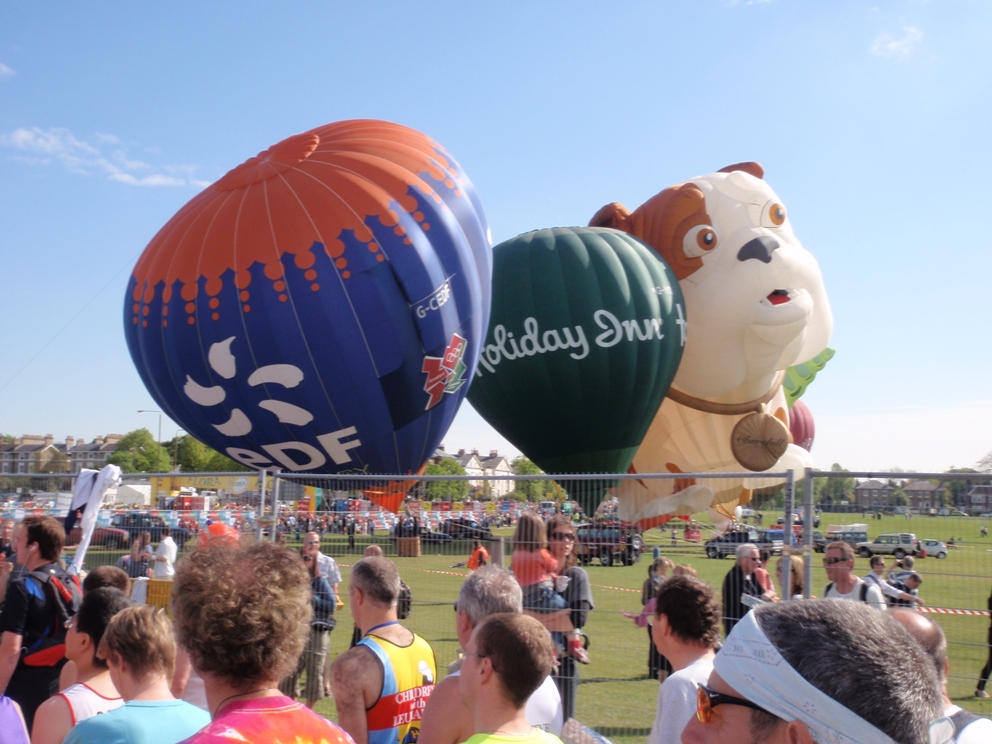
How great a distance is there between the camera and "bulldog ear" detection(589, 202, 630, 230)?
79.0ft

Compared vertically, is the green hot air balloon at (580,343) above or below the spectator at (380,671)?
above

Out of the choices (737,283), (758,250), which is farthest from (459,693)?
(758,250)

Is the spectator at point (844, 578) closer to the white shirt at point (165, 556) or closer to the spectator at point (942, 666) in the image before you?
the spectator at point (942, 666)

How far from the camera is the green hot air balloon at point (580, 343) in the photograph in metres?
19.7

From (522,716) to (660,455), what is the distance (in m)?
21.8

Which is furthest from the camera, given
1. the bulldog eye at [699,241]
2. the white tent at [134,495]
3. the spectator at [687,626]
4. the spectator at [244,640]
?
the bulldog eye at [699,241]

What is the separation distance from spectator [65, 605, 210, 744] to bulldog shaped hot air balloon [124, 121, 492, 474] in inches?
404

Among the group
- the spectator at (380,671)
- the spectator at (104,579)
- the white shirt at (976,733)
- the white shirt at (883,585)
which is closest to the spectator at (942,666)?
the white shirt at (976,733)

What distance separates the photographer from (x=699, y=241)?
23.0 meters

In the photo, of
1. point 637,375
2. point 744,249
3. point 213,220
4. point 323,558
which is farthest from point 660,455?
point 323,558

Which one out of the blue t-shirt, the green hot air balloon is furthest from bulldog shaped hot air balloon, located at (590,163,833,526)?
the blue t-shirt

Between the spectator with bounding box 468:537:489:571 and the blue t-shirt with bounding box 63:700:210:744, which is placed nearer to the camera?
the blue t-shirt with bounding box 63:700:210:744

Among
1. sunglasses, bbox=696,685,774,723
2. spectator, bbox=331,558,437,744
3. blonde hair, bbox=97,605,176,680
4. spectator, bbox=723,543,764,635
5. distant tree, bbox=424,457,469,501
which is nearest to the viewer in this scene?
sunglasses, bbox=696,685,774,723

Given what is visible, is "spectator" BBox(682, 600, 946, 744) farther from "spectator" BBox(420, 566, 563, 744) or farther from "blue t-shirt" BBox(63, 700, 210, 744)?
"blue t-shirt" BBox(63, 700, 210, 744)
